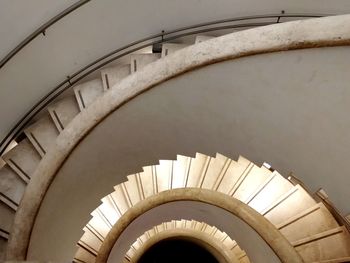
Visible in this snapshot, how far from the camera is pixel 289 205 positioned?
5.25 metres

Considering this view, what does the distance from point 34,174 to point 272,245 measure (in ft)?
10.7

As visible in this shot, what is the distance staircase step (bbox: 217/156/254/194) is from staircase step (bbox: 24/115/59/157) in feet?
8.94

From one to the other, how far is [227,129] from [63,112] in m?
2.10

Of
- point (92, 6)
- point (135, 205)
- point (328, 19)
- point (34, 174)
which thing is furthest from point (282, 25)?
point (135, 205)

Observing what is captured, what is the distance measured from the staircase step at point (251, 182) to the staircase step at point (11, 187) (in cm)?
314

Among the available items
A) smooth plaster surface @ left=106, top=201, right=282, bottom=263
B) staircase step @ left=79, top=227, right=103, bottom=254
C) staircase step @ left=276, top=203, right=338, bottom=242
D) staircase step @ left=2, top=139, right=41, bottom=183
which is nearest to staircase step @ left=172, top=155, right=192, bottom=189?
smooth plaster surface @ left=106, top=201, right=282, bottom=263

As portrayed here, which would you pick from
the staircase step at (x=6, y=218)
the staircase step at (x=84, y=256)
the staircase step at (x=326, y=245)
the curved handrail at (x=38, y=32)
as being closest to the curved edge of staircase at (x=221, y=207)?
the staircase step at (x=326, y=245)

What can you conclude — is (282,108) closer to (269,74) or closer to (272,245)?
(269,74)

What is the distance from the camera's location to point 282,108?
3211mm

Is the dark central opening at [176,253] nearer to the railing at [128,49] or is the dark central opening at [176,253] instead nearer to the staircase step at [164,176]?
the staircase step at [164,176]

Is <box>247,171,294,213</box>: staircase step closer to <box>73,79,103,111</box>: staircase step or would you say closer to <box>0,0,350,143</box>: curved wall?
<box>0,0,350,143</box>: curved wall

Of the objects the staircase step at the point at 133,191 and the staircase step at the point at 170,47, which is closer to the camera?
the staircase step at the point at 170,47

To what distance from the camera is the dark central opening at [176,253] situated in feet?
35.8

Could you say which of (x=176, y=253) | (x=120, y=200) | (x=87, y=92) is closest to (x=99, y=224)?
(x=120, y=200)
